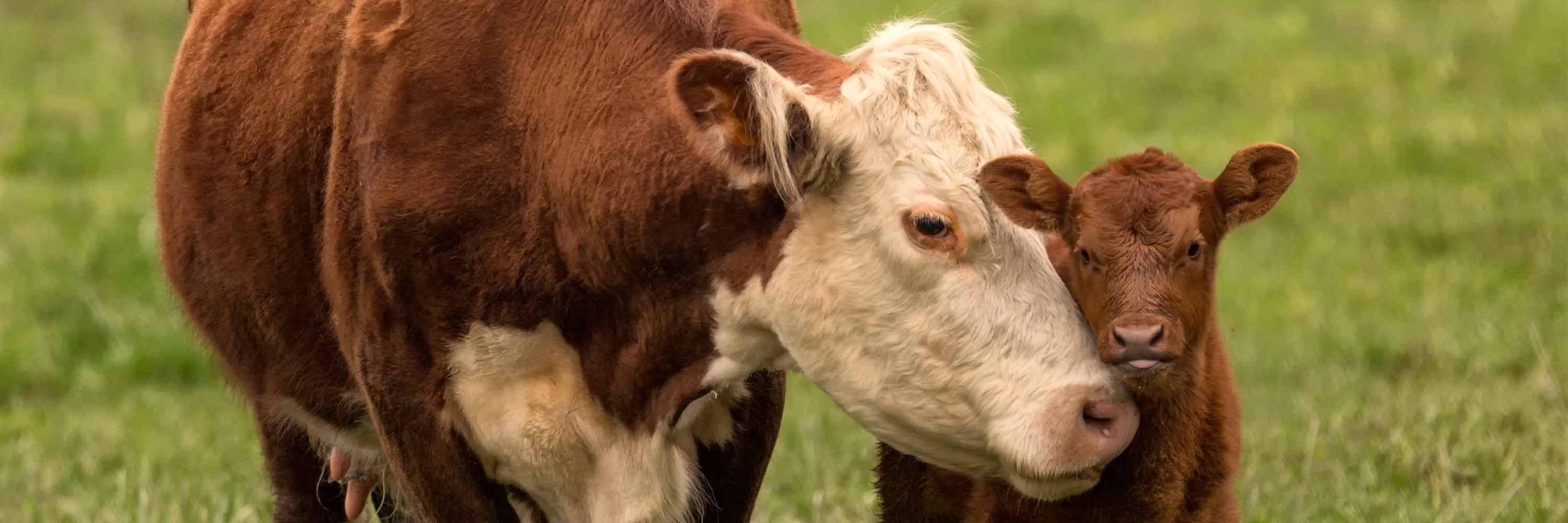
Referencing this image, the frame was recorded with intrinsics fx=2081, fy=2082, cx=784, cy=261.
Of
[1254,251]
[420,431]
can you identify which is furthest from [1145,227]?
[1254,251]

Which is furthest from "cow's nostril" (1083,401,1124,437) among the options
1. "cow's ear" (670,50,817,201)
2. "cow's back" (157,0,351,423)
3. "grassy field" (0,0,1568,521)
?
"cow's back" (157,0,351,423)

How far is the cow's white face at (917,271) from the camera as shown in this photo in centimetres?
373

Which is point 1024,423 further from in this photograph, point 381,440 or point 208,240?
point 208,240

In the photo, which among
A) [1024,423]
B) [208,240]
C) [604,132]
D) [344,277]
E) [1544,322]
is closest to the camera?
[1024,423]

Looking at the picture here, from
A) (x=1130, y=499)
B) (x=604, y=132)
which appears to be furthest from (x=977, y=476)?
(x=604, y=132)

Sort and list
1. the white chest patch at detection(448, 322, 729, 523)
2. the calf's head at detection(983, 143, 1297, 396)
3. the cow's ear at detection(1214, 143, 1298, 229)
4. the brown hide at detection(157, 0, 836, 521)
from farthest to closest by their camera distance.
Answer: the white chest patch at detection(448, 322, 729, 523) → the brown hide at detection(157, 0, 836, 521) → the cow's ear at detection(1214, 143, 1298, 229) → the calf's head at detection(983, 143, 1297, 396)

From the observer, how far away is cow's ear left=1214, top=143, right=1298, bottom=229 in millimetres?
3701

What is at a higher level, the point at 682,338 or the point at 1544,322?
the point at 682,338

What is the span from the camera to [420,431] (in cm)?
438

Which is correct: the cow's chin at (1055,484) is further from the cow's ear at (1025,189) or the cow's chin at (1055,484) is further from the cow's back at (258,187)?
the cow's back at (258,187)

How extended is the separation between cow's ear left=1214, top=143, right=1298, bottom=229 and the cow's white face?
343 mm

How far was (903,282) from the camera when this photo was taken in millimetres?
3832

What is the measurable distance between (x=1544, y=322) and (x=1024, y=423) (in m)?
5.48

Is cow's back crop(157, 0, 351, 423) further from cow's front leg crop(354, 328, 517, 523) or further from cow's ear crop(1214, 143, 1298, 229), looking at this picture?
cow's ear crop(1214, 143, 1298, 229)
